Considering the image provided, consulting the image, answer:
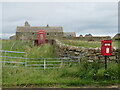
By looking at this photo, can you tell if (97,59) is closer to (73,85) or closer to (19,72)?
(73,85)

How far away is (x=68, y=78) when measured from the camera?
5203 millimetres

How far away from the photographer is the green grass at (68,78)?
4.64 meters

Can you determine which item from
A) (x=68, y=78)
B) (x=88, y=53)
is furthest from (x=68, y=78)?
(x=88, y=53)

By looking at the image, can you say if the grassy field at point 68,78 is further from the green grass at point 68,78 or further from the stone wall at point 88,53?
the stone wall at point 88,53

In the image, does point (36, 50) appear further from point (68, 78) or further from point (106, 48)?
point (106, 48)

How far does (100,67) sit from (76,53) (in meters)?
2.18

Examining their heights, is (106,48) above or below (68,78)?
above

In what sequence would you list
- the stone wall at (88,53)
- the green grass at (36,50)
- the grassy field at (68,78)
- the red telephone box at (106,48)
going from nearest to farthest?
the grassy field at (68,78) → the red telephone box at (106,48) → the stone wall at (88,53) → the green grass at (36,50)

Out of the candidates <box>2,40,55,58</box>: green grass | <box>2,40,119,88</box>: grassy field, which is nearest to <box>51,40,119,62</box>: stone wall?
<box>2,40,119,88</box>: grassy field

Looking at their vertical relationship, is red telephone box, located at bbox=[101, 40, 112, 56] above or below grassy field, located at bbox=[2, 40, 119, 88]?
above

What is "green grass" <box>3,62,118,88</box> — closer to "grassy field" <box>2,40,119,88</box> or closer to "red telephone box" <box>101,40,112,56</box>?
"grassy field" <box>2,40,119,88</box>

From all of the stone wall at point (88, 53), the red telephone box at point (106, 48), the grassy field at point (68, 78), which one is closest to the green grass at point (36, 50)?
the stone wall at point (88, 53)

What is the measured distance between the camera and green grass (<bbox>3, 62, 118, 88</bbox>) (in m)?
4.64

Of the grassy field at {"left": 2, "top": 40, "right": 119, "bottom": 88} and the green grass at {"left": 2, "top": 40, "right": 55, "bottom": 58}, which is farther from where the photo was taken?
the green grass at {"left": 2, "top": 40, "right": 55, "bottom": 58}
